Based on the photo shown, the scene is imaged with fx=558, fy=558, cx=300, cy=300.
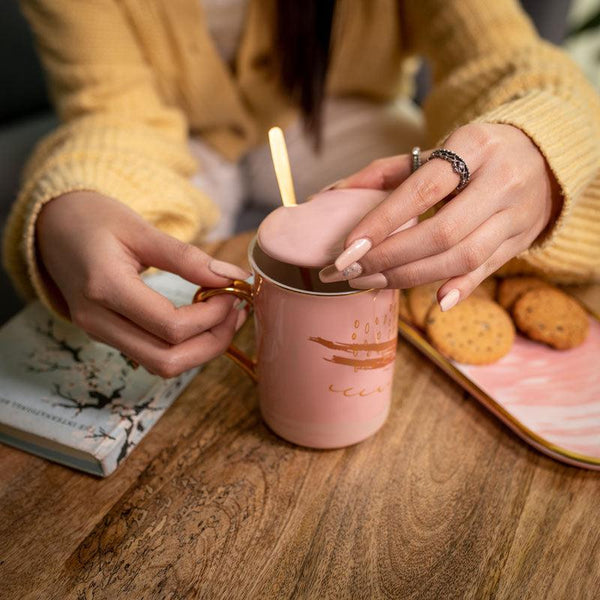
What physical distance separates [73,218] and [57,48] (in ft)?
1.53

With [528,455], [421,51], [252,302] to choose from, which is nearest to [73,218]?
[252,302]

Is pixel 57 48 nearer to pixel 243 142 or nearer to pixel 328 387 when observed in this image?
pixel 243 142

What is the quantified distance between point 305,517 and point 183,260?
0.25 meters

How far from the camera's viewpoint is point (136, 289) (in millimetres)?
490

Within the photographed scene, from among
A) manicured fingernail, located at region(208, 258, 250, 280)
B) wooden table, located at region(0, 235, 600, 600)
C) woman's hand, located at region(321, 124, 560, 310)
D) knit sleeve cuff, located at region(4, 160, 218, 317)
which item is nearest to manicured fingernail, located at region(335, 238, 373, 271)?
woman's hand, located at region(321, 124, 560, 310)

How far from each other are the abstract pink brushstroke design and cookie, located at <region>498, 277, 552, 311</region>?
48mm

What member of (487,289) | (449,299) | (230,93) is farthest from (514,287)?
(230,93)

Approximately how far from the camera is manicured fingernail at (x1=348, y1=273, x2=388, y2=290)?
410 millimetres

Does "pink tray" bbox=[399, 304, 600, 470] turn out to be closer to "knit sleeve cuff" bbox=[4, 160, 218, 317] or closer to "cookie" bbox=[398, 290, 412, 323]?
"cookie" bbox=[398, 290, 412, 323]

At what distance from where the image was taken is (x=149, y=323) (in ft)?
1.61

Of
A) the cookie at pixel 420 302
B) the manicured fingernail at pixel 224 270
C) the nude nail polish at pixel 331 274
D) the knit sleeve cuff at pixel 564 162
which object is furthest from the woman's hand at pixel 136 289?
the knit sleeve cuff at pixel 564 162

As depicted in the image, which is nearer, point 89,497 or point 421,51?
point 89,497

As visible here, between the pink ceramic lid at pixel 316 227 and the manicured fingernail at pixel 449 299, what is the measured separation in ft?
0.31

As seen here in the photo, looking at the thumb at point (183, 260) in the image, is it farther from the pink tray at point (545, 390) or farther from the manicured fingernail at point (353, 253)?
the pink tray at point (545, 390)
